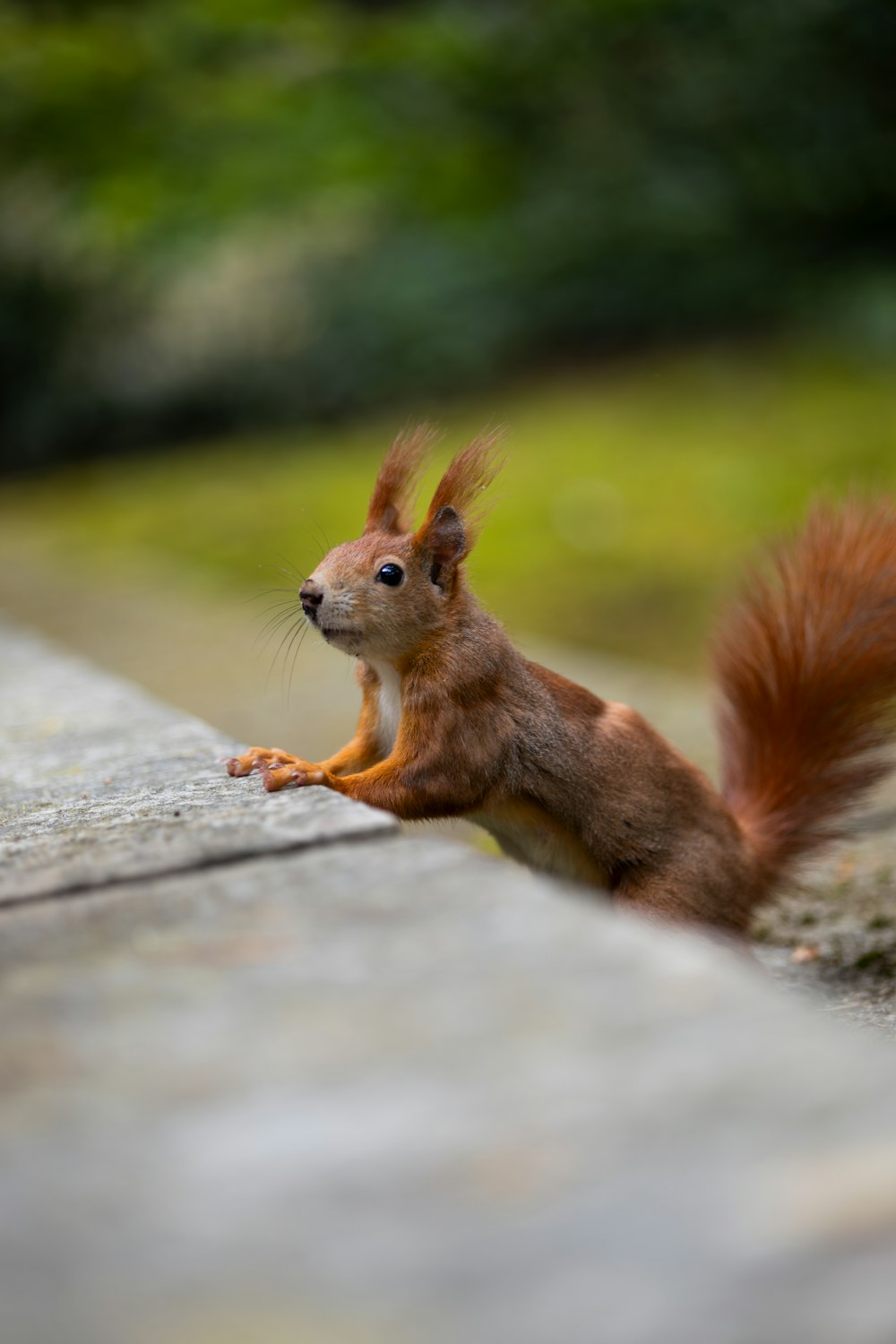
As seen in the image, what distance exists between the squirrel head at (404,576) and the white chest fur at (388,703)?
0.14 ft

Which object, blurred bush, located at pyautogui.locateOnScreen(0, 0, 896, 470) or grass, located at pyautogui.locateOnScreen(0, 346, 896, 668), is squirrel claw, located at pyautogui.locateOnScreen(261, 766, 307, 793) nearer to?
grass, located at pyautogui.locateOnScreen(0, 346, 896, 668)

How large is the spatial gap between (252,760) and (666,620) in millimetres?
4306

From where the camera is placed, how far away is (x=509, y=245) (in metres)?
10.9

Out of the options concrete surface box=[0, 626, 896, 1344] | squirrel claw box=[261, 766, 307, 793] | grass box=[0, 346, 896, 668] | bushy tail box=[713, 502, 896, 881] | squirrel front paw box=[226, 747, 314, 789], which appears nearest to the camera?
concrete surface box=[0, 626, 896, 1344]

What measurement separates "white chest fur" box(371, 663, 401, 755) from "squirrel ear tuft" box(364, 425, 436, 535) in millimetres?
208

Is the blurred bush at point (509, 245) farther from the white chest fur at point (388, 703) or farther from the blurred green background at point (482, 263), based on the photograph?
the white chest fur at point (388, 703)

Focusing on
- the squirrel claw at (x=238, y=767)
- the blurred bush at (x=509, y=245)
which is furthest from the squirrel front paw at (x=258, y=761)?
the blurred bush at (x=509, y=245)

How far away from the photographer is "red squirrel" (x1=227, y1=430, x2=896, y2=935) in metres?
2.06

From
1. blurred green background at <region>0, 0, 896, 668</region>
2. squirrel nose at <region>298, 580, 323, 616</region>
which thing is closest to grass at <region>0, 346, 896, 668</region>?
blurred green background at <region>0, 0, 896, 668</region>

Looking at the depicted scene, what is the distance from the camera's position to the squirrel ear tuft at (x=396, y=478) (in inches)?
88.7

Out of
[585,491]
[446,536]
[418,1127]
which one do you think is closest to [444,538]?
[446,536]

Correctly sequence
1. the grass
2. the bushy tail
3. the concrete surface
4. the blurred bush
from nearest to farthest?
the concrete surface, the bushy tail, the grass, the blurred bush

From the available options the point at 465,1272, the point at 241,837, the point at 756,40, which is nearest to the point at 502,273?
the point at 756,40

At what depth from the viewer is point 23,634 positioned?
393 cm
